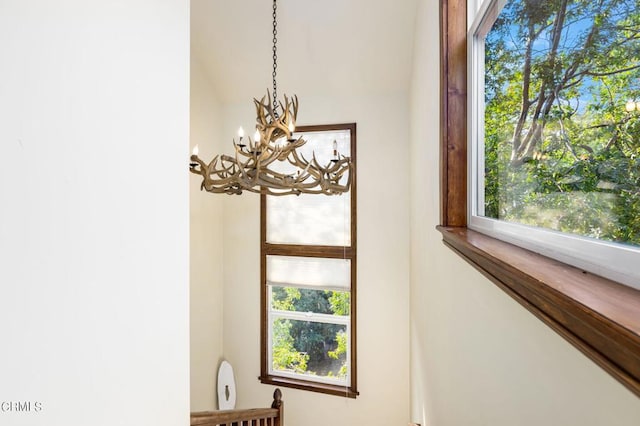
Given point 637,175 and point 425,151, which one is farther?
point 425,151

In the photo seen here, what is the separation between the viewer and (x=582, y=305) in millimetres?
345

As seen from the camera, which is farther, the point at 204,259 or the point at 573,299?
the point at 204,259

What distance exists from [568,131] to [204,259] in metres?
3.29

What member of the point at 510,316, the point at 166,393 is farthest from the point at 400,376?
the point at 510,316

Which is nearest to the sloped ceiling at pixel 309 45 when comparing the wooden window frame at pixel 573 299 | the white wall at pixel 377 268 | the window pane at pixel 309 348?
the white wall at pixel 377 268

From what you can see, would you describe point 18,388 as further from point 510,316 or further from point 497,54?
point 497,54

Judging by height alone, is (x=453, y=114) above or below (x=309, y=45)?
below

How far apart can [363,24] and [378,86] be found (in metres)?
0.63

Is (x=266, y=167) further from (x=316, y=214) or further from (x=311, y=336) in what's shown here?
(x=311, y=336)

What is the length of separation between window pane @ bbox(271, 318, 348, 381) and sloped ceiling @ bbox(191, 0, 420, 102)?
8.07 feet

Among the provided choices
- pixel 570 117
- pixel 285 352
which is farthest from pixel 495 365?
pixel 285 352

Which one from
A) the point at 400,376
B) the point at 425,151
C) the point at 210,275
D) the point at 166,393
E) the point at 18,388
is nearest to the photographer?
the point at 18,388

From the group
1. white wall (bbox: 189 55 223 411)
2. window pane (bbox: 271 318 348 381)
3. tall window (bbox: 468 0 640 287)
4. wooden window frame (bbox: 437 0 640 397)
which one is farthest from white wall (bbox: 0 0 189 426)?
window pane (bbox: 271 318 348 381)

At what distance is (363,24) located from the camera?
271cm
